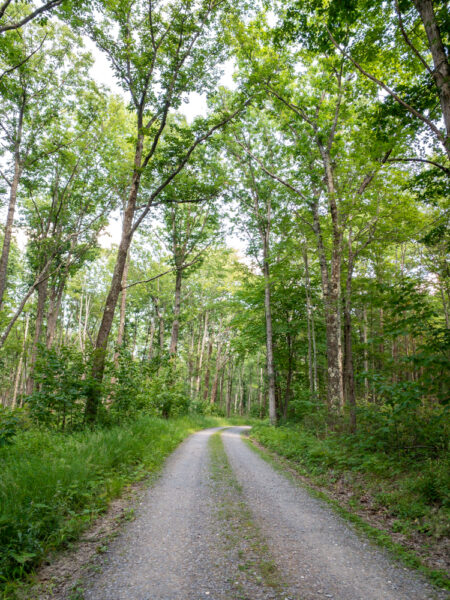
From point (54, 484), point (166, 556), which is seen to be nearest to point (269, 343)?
point (54, 484)

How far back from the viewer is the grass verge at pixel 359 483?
3.36 metres

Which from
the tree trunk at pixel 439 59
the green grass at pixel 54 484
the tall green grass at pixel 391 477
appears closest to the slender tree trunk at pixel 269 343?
the tall green grass at pixel 391 477

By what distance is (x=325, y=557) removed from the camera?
3033 mm

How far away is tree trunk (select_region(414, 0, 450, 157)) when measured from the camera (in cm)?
465

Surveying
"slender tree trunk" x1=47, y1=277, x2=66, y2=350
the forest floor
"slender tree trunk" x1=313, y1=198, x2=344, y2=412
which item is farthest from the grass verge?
"slender tree trunk" x1=47, y1=277, x2=66, y2=350

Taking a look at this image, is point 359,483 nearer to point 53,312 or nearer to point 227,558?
point 227,558

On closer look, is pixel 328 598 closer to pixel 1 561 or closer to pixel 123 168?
pixel 1 561

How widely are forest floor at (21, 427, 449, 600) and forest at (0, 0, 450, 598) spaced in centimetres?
36

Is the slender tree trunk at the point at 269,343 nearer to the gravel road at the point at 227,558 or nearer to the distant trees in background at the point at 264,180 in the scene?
the distant trees in background at the point at 264,180

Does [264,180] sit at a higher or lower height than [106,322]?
higher

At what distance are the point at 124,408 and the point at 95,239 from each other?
36.1ft

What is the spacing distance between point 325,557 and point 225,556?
40.4 inches

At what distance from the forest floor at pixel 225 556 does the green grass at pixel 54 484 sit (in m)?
0.23

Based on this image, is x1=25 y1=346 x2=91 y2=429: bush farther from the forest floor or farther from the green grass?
the forest floor
